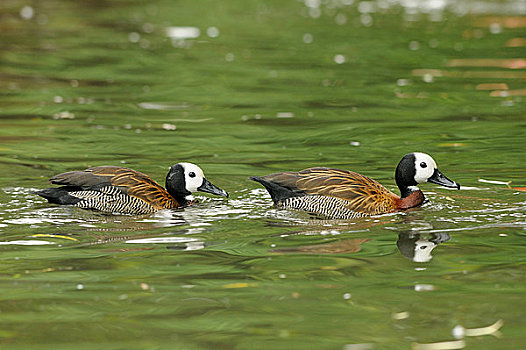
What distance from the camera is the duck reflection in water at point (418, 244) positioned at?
9.97m

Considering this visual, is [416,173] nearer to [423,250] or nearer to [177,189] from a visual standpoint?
[423,250]

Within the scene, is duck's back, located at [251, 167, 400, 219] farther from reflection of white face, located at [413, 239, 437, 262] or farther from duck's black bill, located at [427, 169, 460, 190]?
reflection of white face, located at [413, 239, 437, 262]

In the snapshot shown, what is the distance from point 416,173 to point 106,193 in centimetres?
372

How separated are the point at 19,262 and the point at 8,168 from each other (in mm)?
4872

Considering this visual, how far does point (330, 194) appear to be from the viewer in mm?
11891

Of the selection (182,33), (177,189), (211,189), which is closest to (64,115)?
(177,189)

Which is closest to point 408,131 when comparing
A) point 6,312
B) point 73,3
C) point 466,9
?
point 6,312

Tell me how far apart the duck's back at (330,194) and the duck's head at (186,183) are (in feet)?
2.32

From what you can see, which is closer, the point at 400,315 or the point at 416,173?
the point at 400,315

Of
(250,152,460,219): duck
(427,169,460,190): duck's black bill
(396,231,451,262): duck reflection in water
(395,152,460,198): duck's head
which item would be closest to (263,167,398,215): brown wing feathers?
(250,152,460,219): duck

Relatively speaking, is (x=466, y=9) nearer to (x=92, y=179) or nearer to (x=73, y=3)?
(x=73, y=3)

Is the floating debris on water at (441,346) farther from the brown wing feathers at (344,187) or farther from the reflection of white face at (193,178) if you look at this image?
the reflection of white face at (193,178)

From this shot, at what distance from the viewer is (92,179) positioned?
12.0 meters

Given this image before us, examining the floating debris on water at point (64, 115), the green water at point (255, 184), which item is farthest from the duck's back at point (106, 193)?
the floating debris on water at point (64, 115)
